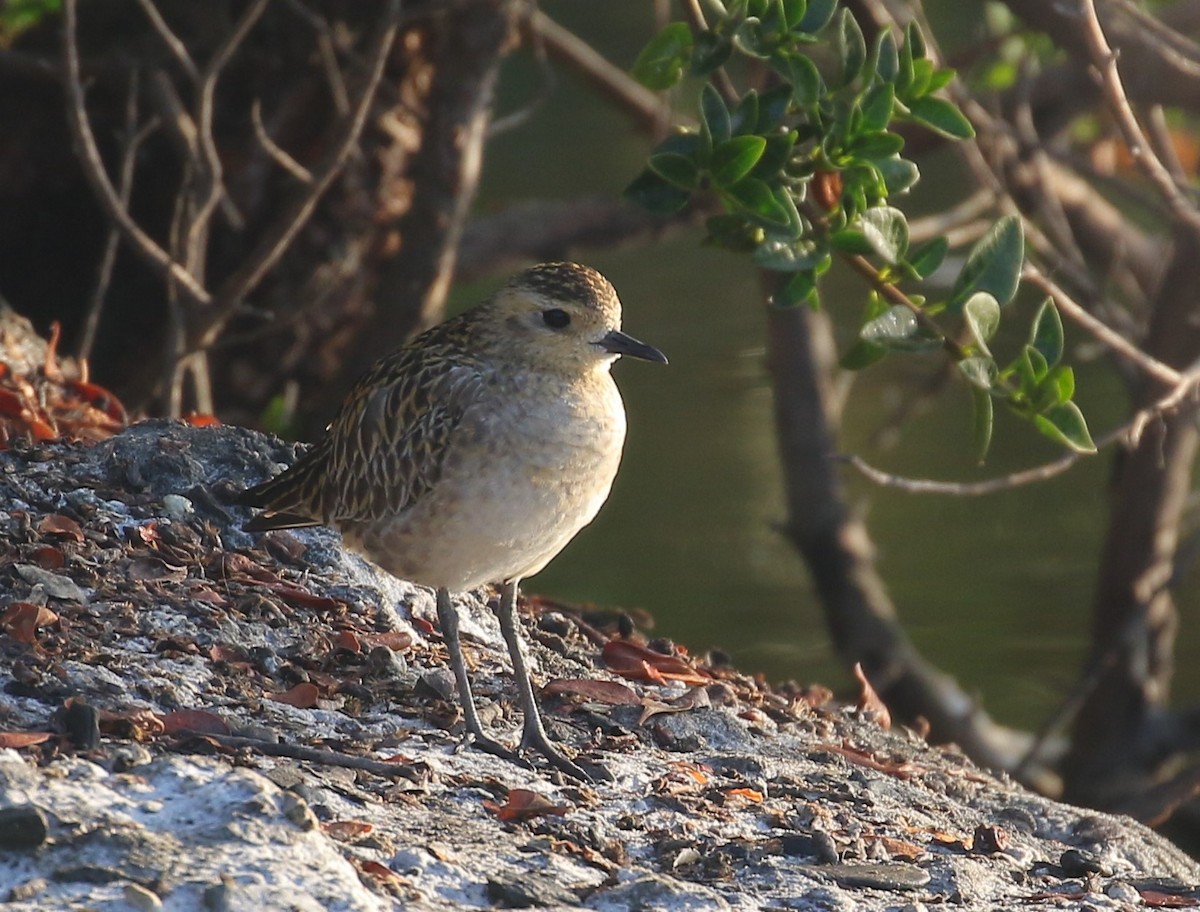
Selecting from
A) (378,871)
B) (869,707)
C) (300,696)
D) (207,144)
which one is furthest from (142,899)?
(207,144)

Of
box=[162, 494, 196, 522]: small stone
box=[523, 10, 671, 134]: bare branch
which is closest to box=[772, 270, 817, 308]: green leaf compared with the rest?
box=[162, 494, 196, 522]: small stone

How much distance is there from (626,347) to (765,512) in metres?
6.86

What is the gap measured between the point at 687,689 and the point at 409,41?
160 inches

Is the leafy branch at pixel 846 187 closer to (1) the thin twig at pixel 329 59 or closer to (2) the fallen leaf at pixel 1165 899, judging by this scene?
(2) the fallen leaf at pixel 1165 899

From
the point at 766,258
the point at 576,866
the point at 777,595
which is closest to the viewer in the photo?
the point at 576,866

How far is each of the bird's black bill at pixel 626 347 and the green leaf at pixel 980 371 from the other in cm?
78

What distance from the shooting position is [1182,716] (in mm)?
8625

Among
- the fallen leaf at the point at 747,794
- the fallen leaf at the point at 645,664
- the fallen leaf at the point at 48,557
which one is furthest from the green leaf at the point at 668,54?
the fallen leaf at the point at 48,557

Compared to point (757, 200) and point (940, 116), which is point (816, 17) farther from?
point (757, 200)

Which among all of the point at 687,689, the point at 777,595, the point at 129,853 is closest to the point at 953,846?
the point at 687,689

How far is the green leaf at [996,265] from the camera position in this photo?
4270mm

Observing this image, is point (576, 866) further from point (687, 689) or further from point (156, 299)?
point (156, 299)

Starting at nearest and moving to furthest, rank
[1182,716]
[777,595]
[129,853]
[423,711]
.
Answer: [129,853] < [423,711] < [1182,716] < [777,595]

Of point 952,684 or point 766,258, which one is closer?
point 766,258
